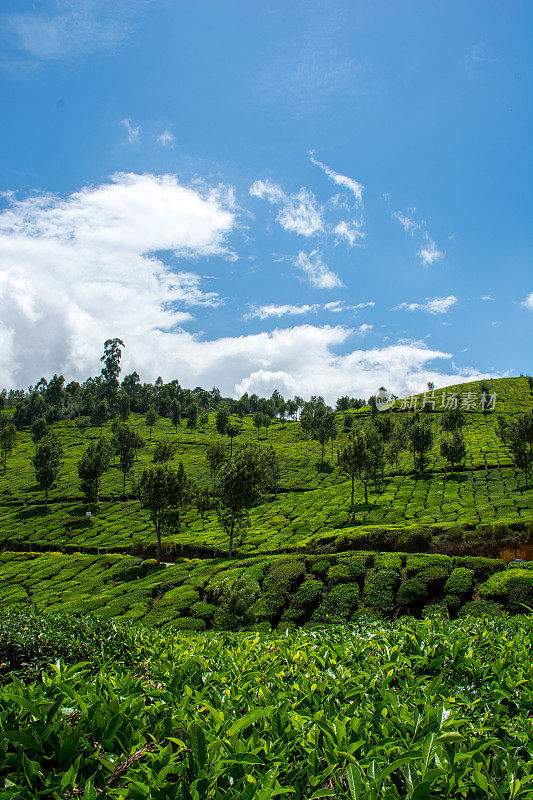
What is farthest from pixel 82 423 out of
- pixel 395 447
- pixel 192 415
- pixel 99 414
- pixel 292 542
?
pixel 292 542

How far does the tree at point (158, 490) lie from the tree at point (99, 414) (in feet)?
278

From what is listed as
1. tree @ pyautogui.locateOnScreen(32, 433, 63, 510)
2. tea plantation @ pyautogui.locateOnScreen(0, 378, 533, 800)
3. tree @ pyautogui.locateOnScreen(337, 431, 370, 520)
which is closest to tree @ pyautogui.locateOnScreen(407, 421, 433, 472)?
tea plantation @ pyautogui.locateOnScreen(0, 378, 533, 800)

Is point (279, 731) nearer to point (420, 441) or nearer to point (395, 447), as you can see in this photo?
point (420, 441)

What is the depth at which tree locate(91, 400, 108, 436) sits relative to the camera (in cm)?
11181

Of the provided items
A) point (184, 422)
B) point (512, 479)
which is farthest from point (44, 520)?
point (184, 422)

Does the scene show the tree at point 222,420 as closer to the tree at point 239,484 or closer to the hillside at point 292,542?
the hillside at point 292,542

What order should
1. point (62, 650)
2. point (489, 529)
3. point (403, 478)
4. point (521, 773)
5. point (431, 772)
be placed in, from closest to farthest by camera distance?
point (431, 772) < point (521, 773) < point (62, 650) < point (489, 529) < point (403, 478)

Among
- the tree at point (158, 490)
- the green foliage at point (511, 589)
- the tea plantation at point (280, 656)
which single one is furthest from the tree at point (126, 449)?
the green foliage at point (511, 589)

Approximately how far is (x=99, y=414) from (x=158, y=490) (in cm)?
8689

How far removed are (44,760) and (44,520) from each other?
55989mm

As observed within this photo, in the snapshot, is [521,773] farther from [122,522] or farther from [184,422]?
[184,422]

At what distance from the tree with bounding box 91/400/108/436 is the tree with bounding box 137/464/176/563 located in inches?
3335

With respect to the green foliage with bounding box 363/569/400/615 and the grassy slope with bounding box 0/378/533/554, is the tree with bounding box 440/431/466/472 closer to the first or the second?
the grassy slope with bounding box 0/378/533/554

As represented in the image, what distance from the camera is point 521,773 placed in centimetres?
254
